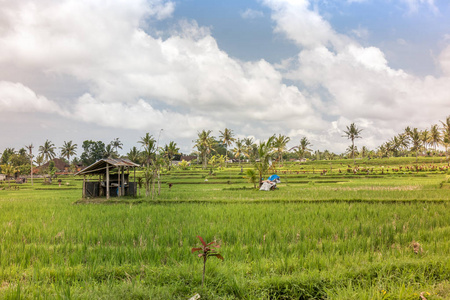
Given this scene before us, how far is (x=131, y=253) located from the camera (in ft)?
16.6

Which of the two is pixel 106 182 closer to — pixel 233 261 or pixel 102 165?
pixel 102 165

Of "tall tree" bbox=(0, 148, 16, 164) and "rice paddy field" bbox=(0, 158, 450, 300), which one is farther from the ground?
"tall tree" bbox=(0, 148, 16, 164)

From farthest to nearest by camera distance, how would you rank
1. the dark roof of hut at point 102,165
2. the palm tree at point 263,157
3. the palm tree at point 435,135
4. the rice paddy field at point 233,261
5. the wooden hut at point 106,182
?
the palm tree at point 435,135 < the palm tree at point 263,157 < the wooden hut at point 106,182 < the dark roof of hut at point 102,165 < the rice paddy field at point 233,261

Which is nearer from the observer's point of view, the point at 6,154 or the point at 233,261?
the point at 233,261

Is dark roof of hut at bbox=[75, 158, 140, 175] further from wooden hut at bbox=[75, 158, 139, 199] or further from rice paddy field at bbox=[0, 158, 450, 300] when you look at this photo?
rice paddy field at bbox=[0, 158, 450, 300]

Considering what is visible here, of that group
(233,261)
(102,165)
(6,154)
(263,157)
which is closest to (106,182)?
(102,165)

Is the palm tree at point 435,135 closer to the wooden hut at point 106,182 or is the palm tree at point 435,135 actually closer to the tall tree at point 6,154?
the wooden hut at point 106,182

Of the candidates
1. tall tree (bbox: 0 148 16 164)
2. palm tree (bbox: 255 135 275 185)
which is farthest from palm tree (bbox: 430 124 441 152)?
tall tree (bbox: 0 148 16 164)

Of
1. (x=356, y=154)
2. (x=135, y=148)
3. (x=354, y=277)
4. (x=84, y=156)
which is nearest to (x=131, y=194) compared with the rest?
(x=354, y=277)

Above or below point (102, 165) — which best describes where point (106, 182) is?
below

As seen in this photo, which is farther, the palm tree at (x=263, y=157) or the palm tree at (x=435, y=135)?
the palm tree at (x=435, y=135)

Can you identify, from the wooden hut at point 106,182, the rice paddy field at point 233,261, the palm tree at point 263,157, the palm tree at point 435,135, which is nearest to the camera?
the rice paddy field at point 233,261

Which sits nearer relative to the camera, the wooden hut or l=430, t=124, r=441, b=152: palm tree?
the wooden hut

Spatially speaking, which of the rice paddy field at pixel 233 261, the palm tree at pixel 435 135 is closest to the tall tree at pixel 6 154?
the rice paddy field at pixel 233 261
